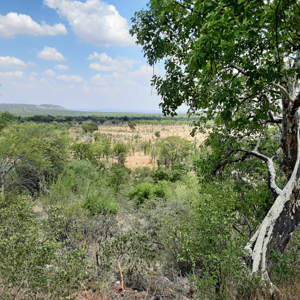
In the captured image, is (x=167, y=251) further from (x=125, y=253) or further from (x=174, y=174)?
(x=174, y=174)

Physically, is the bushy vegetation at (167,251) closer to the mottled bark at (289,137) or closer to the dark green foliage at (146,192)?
the mottled bark at (289,137)

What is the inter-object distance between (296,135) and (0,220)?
7.85 m

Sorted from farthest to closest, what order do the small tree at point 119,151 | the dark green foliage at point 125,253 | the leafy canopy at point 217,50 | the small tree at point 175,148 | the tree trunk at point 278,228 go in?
the small tree at point 119,151
the small tree at point 175,148
the dark green foliage at point 125,253
the tree trunk at point 278,228
the leafy canopy at point 217,50

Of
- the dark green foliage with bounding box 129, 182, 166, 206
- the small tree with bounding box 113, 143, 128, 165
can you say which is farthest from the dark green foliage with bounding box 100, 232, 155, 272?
the small tree with bounding box 113, 143, 128, 165

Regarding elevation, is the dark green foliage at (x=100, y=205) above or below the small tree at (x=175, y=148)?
below

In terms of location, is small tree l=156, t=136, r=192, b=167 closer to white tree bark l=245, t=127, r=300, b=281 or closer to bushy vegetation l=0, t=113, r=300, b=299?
bushy vegetation l=0, t=113, r=300, b=299

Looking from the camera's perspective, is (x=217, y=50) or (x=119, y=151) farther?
(x=119, y=151)

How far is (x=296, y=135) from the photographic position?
445 centimetres

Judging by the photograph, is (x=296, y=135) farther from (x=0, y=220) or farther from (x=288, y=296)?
(x=0, y=220)

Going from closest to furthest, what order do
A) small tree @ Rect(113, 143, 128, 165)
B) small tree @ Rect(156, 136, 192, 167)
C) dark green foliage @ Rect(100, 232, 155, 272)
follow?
dark green foliage @ Rect(100, 232, 155, 272) < small tree @ Rect(156, 136, 192, 167) < small tree @ Rect(113, 143, 128, 165)

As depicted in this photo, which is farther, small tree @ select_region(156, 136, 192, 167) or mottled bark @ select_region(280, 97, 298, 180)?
small tree @ select_region(156, 136, 192, 167)

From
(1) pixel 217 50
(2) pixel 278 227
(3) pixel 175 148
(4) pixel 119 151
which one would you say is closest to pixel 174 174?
(3) pixel 175 148

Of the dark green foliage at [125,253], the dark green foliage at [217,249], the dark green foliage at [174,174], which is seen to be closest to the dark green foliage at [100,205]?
the dark green foliage at [125,253]

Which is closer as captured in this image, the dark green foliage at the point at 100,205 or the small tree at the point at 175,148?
the dark green foliage at the point at 100,205
